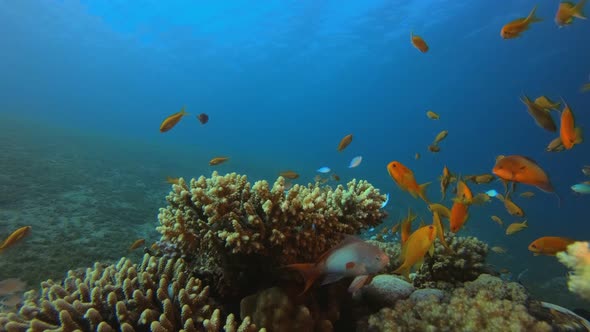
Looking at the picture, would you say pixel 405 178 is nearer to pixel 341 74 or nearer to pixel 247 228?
pixel 247 228

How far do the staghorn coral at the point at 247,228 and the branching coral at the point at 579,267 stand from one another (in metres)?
1.84

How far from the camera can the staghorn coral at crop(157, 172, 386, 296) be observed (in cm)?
292

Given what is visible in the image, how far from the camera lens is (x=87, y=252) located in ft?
24.5

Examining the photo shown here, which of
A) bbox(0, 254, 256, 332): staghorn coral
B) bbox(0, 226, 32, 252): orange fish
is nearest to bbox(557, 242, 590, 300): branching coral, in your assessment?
bbox(0, 254, 256, 332): staghorn coral

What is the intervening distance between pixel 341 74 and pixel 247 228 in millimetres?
91510

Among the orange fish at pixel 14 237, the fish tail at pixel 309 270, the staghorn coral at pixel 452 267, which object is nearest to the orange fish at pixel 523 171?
the staghorn coral at pixel 452 267

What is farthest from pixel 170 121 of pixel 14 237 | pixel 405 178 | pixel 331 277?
pixel 331 277

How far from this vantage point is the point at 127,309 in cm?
274

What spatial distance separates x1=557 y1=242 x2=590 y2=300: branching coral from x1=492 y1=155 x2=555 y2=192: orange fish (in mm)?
1135

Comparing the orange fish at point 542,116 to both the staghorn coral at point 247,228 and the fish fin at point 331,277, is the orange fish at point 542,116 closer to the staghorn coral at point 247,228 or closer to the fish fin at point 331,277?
the staghorn coral at point 247,228

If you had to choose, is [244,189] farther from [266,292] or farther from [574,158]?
[574,158]

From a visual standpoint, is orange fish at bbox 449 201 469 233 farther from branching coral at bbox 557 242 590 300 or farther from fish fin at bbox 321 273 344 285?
fish fin at bbox 321 273 344 285

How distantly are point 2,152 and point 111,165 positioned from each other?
5435 mm

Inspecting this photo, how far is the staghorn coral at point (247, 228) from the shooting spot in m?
2.92
